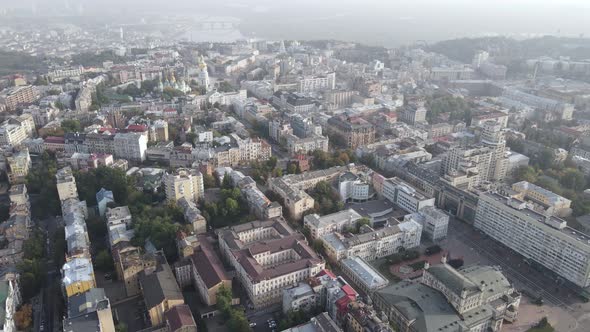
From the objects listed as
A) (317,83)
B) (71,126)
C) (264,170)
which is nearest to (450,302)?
(264,170)

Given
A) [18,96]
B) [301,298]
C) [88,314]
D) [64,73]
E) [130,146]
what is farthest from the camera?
[64,73]

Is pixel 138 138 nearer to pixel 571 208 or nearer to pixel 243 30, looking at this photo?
pixel 571 208

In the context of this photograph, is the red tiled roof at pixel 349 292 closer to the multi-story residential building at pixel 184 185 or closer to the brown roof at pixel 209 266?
the brown roof at pixel 209 266

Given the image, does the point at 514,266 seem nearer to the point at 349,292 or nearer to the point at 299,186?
the point at 349,292

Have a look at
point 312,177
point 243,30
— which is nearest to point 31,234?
point 312,177

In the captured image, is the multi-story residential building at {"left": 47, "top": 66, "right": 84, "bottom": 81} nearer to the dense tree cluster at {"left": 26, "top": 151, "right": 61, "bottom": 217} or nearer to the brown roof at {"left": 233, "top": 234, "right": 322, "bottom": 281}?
the dense tree cluster at {"left": 26, "top": 151, "right": 61, "bottom": 217}

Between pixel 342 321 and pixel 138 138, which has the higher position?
pixel 138 138
